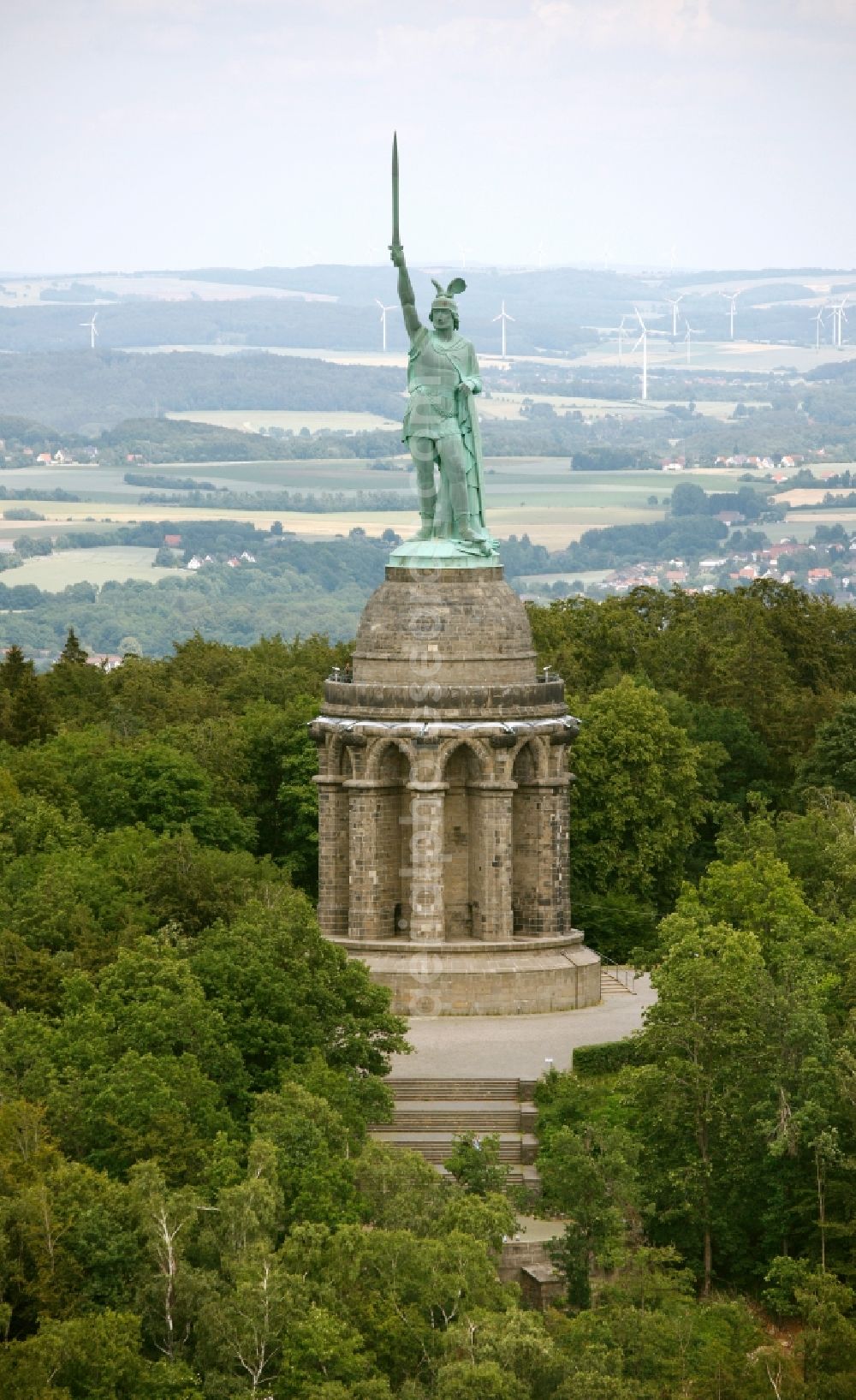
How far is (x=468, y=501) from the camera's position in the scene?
72562 millimetres

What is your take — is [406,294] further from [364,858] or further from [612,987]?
[612,987]

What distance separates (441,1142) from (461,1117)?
913 millimetres

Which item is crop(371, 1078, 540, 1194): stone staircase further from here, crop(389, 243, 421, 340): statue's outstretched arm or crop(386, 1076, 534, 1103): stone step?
crop(389, 243, 421, 340): statue's outstretched arm

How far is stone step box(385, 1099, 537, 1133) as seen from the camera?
209 ft

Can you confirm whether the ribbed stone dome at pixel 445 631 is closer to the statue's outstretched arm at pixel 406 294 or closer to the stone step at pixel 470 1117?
the statue's outstretched arm at pixel 406 294

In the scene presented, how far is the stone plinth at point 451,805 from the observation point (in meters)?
70.7

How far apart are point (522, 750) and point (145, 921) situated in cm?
846

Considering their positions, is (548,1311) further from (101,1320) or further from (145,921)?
(145,921)

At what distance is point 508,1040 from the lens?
6825 cm

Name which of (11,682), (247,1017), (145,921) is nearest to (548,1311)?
(247,1017)

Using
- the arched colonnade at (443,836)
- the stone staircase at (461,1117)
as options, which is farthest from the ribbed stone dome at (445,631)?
the stone staircase at (461,1117)

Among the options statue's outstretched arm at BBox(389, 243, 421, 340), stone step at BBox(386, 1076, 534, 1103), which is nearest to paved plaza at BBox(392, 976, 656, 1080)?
stone step at BBox(386, 1076, 534, 1103)

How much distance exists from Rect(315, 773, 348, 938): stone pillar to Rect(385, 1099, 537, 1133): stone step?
8.76 metres

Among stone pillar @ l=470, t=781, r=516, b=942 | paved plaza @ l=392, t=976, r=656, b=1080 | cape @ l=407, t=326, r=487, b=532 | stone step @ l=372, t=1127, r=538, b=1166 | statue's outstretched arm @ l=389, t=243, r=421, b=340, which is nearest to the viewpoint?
stone step @ l=372, t=1127, r=538, b=1166
